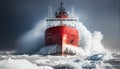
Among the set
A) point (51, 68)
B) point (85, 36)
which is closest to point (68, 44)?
point (85, 36)

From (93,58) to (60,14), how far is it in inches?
837

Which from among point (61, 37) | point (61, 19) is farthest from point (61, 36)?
point (61, 19)

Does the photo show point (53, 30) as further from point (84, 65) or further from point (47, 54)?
point (84, 65)

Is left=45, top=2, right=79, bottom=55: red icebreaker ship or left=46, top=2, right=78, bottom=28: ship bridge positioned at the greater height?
left=46, top=2, right=78, bottom=28: ship bridge

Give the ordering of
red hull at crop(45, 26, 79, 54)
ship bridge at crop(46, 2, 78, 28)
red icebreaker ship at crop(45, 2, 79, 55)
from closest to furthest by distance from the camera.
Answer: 1. red icebreaker ship at crop(45, 2, 79, 55)
2. red hull at crop(45, 26, 79, 54)
3. ship bridge at crop(46, 2, 78, 28)

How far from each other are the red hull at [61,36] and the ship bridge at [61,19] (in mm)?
5542

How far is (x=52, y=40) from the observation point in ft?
169

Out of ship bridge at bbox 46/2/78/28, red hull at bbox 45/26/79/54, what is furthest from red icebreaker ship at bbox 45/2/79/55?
ship bridge at bbox 46/2/78/28

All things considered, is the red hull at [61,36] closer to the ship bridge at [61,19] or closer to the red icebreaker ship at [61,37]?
the red icebreaker ship at [61,37]

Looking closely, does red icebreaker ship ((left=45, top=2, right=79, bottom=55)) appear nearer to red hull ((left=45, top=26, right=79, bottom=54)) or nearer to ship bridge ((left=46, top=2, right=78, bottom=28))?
red hull ((left=45, top=26, right=79, bottom=54))

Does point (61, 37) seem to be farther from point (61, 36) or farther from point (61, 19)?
point (61, 19)

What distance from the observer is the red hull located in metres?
50.8

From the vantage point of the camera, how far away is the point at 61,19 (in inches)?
2311

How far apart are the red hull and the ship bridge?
5.54 m
